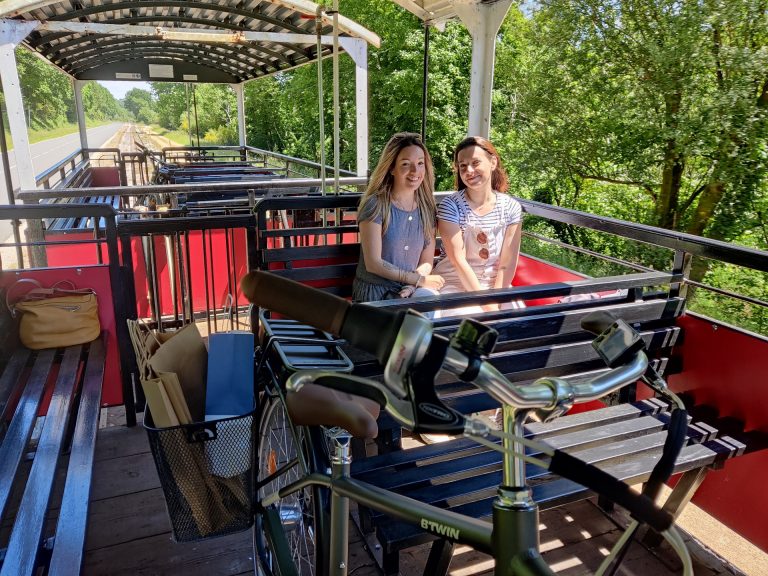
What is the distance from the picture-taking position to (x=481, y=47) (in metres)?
4.64

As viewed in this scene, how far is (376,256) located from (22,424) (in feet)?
5.87

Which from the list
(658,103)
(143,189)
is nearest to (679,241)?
(143,189)

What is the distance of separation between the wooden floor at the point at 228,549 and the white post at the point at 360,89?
16.0 ft

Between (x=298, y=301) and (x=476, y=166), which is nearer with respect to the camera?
(x=298, y=301)

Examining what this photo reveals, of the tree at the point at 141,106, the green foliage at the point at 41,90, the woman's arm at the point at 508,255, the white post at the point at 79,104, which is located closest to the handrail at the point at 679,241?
the woman's arm at the point at 508,255

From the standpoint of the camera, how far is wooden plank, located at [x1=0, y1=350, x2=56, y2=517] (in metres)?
2.08

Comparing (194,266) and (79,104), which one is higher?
(79,104)

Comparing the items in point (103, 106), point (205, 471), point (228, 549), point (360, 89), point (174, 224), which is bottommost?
point (228, 549)

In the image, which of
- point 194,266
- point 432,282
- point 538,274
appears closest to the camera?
point 432,282

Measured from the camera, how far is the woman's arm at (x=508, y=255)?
11.3ft

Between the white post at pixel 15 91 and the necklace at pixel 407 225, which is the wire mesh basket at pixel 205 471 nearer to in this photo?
the necklace at pixel 407 225

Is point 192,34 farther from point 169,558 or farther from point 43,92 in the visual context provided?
point 43,92

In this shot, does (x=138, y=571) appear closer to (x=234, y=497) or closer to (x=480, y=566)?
(x=234, y=497)

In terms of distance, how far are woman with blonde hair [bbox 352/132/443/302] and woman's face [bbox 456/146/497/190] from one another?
21 centimetres
